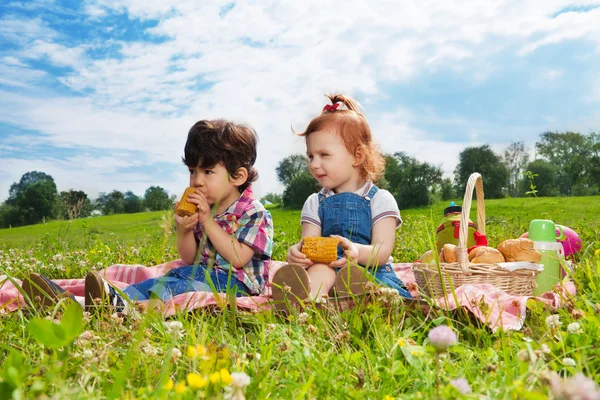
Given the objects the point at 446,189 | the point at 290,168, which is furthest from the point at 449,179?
the point at 290,168

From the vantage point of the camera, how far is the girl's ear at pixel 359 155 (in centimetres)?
398

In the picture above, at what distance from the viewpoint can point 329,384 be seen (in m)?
1.87

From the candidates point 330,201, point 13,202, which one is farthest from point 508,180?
point 330,201

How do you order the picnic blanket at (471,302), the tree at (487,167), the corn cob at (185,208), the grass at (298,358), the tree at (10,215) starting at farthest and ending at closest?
the tree at (487,167)
the tree at (10,215)
the corn cob at (185,208)
the picnic blanket at (471,302)
the grass at (298,358)

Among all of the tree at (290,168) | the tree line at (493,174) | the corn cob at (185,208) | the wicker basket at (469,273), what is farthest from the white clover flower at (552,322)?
the tree at (290,168)

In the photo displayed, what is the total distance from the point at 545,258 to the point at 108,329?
2.80m

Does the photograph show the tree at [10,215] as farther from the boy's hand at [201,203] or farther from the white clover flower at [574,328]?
the white clover flower at [574,328]

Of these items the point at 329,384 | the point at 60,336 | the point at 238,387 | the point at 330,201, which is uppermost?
the point at 330,201

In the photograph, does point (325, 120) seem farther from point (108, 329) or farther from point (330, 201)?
point (108, 329)

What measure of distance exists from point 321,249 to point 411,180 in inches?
1225

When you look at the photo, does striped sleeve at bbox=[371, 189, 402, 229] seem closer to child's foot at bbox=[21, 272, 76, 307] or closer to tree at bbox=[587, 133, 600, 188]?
child's foot at bbox=[21, 272, 76, 307]

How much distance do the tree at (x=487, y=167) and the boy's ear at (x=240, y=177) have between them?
40482 millimetres

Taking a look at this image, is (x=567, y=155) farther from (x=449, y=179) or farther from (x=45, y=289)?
(x=45, y=289)

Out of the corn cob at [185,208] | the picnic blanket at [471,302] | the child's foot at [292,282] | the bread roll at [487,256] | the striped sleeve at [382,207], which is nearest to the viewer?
the picnic blanket at [471,302]
